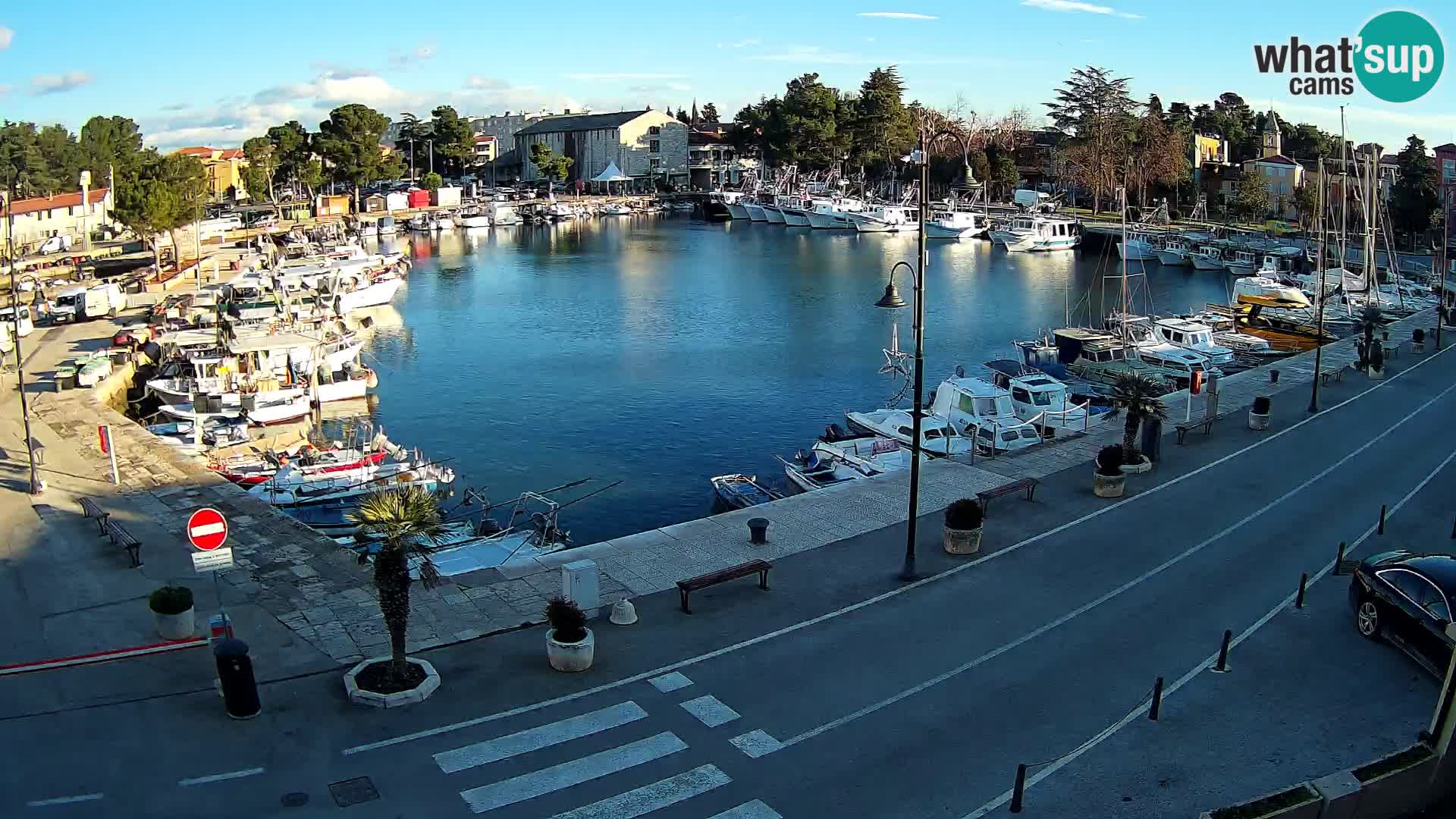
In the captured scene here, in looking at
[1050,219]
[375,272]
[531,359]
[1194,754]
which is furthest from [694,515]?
[1050,219]

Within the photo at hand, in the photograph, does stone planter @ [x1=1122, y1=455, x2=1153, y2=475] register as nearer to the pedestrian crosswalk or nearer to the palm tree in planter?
the palm tree in planter

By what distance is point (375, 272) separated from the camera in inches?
3086

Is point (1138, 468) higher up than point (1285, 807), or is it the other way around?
point (1138, 468)

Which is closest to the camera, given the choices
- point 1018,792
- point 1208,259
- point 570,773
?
point 1018,792

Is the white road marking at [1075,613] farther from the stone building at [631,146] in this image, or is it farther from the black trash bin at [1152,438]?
the stone building at [631,146]

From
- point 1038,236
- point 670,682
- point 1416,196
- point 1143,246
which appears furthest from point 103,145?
point 670,682

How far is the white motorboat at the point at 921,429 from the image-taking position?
31.7 metres

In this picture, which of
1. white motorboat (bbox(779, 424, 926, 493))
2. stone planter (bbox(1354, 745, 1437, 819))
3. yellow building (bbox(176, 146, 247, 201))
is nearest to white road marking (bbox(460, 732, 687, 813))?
stone planter (bbox(1354, 745, 1437, 819))

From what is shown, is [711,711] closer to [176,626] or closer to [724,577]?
[724,577]

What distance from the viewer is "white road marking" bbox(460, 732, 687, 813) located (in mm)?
12750

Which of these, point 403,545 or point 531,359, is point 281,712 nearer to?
point 403,545

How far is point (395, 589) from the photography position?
1488 centimetres

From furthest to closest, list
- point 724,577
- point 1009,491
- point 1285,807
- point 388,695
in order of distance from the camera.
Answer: point 1009,491 < point 724,577 < point 388,695 < point 1285,807

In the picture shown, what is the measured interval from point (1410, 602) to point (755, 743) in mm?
9603
